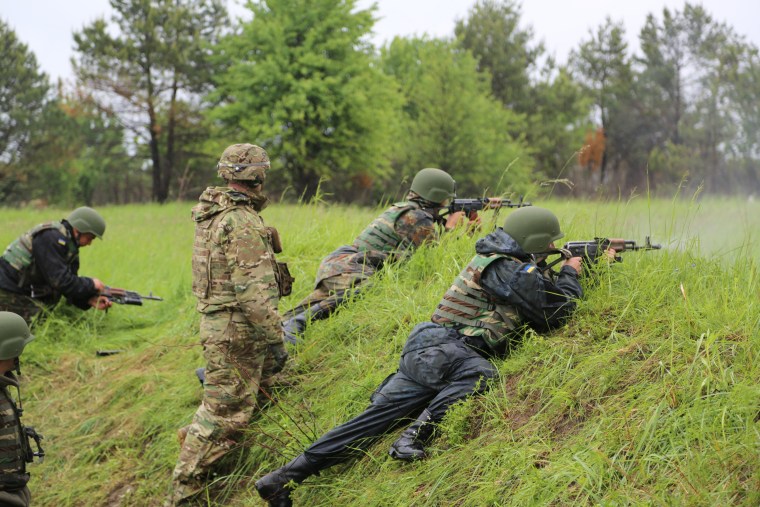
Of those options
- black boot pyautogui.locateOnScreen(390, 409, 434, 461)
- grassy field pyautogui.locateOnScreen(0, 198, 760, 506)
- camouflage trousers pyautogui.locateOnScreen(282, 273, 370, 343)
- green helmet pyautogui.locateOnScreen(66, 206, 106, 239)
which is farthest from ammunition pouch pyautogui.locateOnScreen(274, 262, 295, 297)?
green helmet pyautogui.locateOnScreen(66, 206, 106, 239)

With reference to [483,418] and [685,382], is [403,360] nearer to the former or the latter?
[483,418]

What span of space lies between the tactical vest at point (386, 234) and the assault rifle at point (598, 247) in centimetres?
229

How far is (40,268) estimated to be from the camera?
823 cm

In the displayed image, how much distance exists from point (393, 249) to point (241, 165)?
7.41 feet

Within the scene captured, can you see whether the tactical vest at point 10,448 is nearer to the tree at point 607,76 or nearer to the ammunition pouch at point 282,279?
the ammunition pouch at point 282,279

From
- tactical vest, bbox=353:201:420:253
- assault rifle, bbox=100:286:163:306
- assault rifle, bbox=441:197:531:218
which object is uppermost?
assault rifle, bbox=441:197:531:218

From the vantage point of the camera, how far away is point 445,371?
452 cm

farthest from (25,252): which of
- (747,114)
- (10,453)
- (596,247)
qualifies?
(747,114)

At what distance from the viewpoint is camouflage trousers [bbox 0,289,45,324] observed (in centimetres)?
833

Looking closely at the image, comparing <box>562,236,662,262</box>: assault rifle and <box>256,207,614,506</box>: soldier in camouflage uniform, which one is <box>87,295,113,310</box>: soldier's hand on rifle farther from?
<box>562,236,662,262</box>: assault rifle

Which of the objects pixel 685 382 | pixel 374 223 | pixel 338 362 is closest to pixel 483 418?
pixel 685 382

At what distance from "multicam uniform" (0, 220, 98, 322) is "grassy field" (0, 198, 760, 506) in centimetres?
48

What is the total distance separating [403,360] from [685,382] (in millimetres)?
1621

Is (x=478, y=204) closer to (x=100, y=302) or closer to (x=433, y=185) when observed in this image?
(x=433, y=185)
